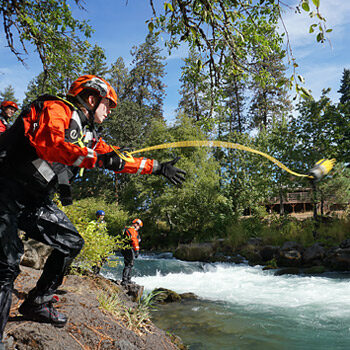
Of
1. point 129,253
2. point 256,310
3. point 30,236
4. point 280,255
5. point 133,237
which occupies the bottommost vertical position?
point 256,310

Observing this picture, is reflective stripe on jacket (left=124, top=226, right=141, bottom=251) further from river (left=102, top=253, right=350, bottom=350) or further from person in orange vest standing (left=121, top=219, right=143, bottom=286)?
river (left=102, top=253, right=350, bottom=350)

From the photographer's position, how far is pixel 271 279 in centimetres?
1346

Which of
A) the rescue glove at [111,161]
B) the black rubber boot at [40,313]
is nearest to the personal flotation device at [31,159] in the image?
the rescue glove at [111,161]

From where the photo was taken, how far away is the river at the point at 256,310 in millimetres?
6246

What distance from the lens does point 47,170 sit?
8.74 feet

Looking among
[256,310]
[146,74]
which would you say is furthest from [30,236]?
[146,74]

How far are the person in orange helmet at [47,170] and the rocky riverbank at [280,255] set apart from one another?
13440 mm

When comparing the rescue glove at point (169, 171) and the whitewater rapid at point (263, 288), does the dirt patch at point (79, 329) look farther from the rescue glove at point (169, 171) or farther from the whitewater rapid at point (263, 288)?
→ the whitewater rapid at point (263, 288)

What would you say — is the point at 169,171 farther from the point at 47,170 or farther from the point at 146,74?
the point at 146,74

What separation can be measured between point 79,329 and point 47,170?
→ 1.81 meters

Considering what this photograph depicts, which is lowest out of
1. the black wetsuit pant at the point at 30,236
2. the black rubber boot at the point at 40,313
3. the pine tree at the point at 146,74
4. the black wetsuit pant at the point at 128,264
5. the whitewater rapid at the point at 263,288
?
the whitewater rapid at the point at 263,288

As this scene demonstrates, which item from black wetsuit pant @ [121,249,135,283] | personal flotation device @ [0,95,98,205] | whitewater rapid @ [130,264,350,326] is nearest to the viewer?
personal flotation device @ [0,95,98,205]

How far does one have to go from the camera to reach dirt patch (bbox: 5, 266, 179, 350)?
274 cm

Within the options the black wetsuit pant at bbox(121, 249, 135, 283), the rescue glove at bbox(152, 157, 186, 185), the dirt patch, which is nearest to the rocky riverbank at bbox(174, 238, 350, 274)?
the black wetsuit pant at bbox(121, 249, 135, 283)
